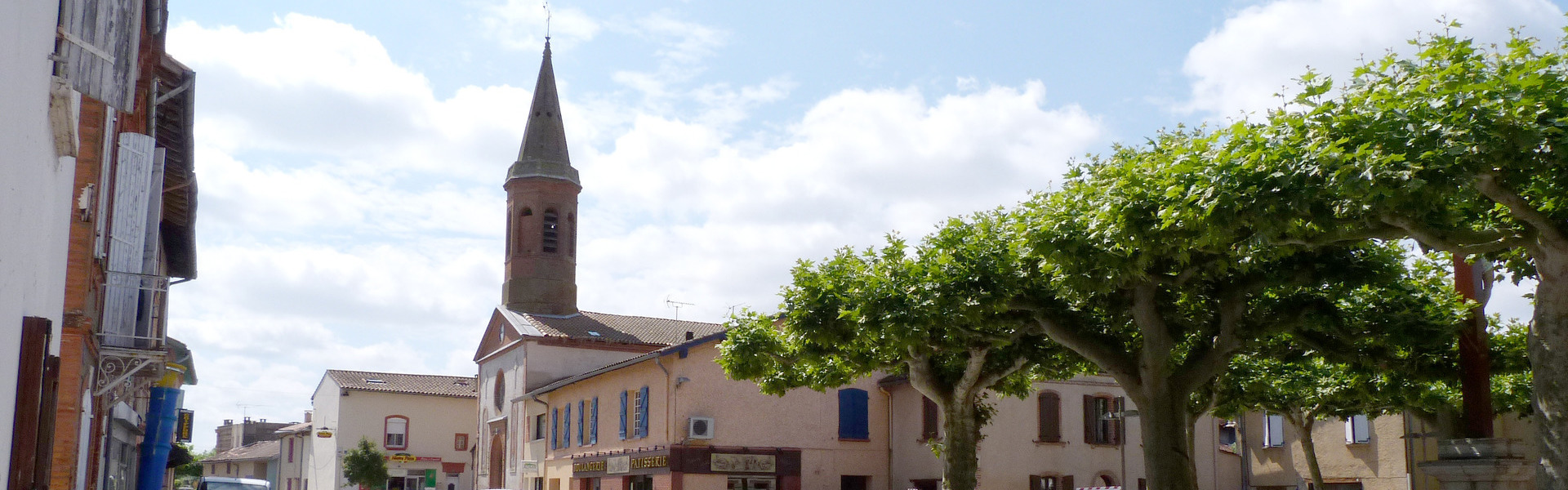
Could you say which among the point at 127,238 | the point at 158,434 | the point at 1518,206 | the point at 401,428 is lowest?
the point at 158,434

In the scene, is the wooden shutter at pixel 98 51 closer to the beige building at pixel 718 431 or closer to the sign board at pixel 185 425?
the sign board at pixel 185 425

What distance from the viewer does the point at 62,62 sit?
7715 mm

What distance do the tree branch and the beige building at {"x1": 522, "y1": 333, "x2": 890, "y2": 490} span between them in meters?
22.5

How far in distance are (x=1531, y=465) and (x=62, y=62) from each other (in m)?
12.0

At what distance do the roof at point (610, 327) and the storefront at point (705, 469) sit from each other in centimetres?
1169

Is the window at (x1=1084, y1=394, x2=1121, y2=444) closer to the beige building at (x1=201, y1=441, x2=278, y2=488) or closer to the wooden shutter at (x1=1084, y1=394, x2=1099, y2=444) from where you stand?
the wooden shutter at (x1=1084, y1=394, x2=1099, y2=444)

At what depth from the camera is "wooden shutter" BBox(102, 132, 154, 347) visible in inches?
508

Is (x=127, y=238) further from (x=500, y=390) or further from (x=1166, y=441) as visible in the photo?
→ (x=500, y=390)

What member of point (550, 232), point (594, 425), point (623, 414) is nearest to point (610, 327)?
point (550, 232)

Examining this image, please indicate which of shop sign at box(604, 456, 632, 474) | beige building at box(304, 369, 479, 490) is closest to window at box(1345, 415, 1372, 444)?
shop sign at box(604, 456, 632, 474)

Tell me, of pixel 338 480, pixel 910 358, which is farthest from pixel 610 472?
pixel 338 480

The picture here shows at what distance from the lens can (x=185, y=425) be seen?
2492cm

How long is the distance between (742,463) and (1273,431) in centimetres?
1623

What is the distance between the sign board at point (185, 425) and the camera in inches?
961
